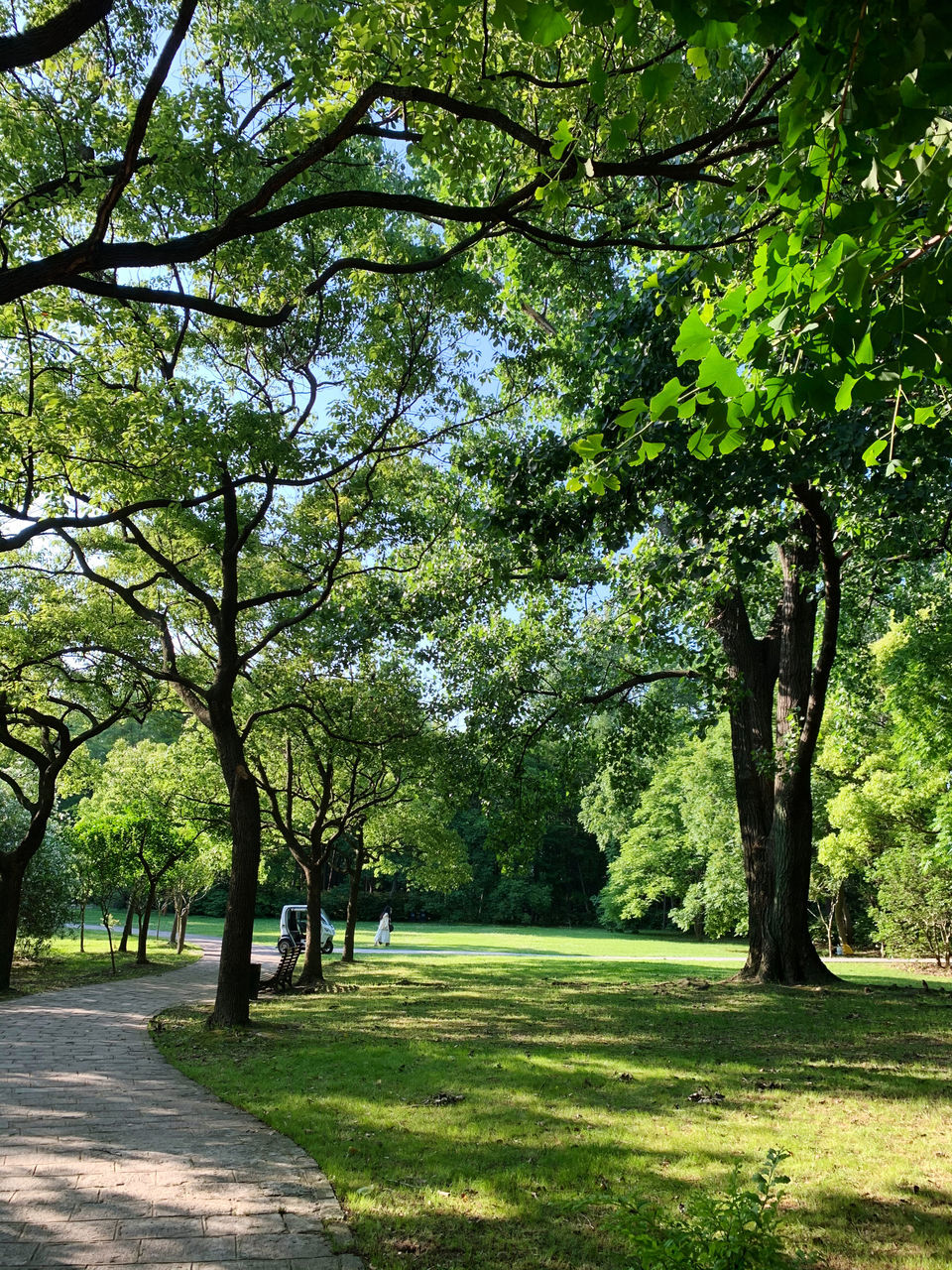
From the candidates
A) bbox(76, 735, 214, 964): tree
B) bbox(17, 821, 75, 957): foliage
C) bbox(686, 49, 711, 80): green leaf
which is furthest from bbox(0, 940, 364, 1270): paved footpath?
bbox(17, 821, 75, 957): foliage

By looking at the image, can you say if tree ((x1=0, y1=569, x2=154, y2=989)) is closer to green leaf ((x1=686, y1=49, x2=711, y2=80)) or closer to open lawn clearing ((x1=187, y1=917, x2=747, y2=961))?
green leaf ((x1=686, y1=49, x2=711, y2=80))

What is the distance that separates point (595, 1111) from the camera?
243 inches

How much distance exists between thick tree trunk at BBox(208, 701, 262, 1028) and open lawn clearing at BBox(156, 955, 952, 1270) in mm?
552

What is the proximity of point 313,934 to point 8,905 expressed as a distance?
605 cm

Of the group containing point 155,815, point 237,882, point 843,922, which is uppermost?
point 155,815

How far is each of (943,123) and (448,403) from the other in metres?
10.1

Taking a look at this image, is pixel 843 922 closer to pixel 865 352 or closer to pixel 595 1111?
pixel 595 1111

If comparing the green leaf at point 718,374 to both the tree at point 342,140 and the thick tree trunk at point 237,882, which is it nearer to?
the tree at point 342,140

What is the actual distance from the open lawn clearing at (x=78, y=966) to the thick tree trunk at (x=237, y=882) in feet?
21.1

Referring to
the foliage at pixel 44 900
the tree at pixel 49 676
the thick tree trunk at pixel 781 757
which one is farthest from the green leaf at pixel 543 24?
the foliage at pixel 44 900

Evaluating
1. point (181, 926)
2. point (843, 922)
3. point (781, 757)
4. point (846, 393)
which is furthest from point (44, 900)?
point (843, 922)

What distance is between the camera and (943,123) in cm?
186

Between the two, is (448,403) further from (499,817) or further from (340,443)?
(499,817)

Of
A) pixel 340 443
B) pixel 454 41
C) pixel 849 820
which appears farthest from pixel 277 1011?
pixel 849 820
